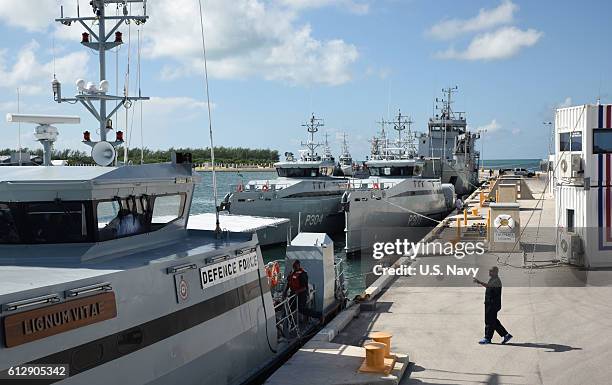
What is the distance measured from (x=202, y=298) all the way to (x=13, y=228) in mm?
2222

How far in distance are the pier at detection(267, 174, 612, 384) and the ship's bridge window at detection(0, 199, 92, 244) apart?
3221mm

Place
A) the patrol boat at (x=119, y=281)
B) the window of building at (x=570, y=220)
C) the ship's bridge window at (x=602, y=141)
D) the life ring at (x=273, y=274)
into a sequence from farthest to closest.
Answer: the window of building at (x=570, y=220)
the ship's bridge window at (x=602, y=141)
the life ring at (x=273, y=274)
the patrol boat at (x=119, y=281)

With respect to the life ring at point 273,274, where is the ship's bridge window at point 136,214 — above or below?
above

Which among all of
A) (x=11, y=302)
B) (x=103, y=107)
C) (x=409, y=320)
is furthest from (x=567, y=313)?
(x=11, y=302)

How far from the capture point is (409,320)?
39.7 ft

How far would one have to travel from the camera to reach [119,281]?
6477 mm

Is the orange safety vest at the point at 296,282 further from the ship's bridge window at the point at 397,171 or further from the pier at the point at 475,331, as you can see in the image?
the ship's bridge window at the point at 397,171

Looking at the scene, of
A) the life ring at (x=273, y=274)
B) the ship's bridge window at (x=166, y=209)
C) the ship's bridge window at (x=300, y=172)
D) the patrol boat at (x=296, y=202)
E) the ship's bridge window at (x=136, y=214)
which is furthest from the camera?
the ship's bridge window at (x=300, y=172)

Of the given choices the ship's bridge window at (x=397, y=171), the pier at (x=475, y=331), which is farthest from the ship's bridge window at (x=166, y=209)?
the ship's bridge window at (x=397, y=171)

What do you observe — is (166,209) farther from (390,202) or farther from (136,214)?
(390,202)

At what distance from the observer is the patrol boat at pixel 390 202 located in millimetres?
29747

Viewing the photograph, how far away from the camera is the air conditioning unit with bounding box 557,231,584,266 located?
1612 cm

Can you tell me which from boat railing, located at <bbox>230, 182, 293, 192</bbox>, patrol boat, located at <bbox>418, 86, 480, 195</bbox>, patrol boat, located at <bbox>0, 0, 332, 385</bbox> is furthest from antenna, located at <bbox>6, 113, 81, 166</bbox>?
patrol boat, located at <bbox>418, 86, 480, 195</bbox>

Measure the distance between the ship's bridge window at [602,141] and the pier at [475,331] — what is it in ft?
9.34
